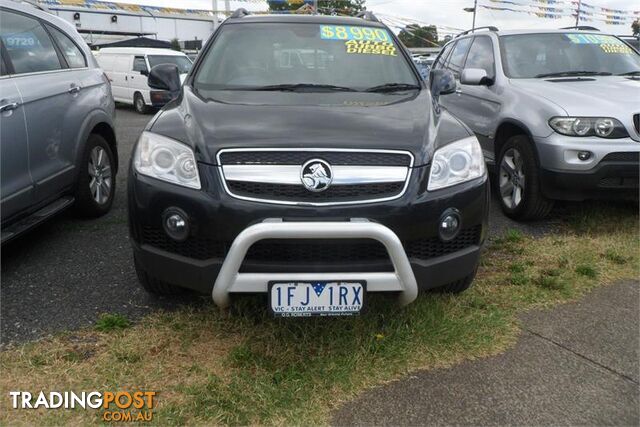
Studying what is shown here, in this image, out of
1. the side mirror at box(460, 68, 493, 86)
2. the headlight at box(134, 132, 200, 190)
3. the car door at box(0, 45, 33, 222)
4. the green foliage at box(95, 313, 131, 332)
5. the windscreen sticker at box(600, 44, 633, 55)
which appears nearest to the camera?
the headlight at box(134, 132, 200, 190)

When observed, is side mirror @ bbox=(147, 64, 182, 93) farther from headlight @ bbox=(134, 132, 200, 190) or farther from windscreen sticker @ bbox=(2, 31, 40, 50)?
headlight @ bbox=(134, 132, 200, 190)

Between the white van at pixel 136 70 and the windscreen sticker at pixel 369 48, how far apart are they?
10.9m

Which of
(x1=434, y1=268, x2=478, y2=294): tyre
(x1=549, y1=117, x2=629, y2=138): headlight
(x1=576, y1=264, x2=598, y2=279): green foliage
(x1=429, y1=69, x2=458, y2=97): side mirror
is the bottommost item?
(x1=576, y1=264, x2=598, y2=279): green foliage

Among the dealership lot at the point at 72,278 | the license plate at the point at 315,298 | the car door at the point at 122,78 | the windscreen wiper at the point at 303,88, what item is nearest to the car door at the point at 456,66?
the dealership lot at the point at 72,278

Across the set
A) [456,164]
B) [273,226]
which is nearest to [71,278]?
[273,226]

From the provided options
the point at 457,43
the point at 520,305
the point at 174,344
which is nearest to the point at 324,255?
the point at 174,344

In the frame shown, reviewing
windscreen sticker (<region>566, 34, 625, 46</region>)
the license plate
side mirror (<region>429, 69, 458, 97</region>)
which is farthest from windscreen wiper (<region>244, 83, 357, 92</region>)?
windscreen sticker (<region>566, 34, 625, 46</region>)

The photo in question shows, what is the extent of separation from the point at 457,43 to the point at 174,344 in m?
5.19

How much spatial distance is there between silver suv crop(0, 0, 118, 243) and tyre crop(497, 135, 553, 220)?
345 cm

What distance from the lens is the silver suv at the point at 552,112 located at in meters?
4.00

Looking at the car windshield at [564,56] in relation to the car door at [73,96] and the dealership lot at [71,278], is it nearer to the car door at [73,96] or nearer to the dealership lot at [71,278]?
the dealership lot at [71,278]

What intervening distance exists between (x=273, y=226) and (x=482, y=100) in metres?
3.68

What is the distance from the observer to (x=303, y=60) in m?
3.45

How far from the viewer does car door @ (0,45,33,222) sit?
309cm
